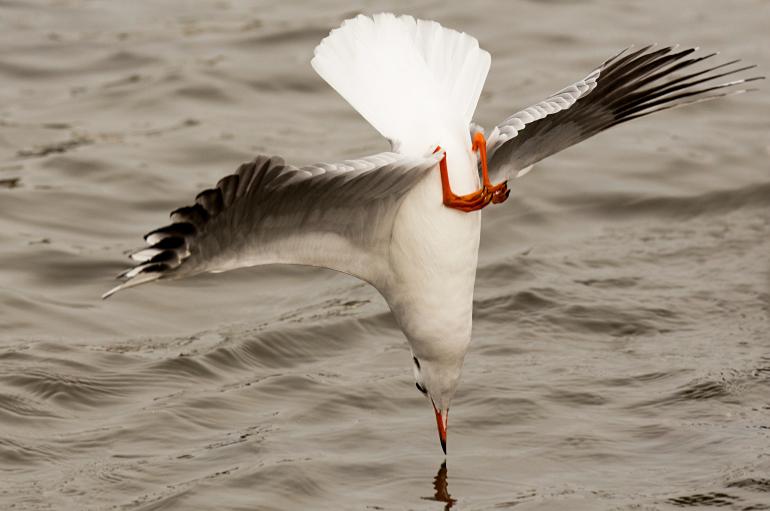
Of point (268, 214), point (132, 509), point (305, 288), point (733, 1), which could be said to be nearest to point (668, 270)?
point (305, 288)

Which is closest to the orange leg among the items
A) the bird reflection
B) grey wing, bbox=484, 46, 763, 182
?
grey wing, bbox=484, 46, 763, 182

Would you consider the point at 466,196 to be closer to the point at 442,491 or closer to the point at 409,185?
the point at 409,185

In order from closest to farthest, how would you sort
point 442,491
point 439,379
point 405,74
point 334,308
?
point 405,74 < point 439,379 < point 442,491 < point 334,308

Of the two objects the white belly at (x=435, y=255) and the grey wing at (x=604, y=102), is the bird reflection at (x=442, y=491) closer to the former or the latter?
the white belly at (x=435, y=255)

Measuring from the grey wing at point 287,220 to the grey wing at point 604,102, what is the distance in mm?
556

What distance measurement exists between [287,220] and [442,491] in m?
1.45

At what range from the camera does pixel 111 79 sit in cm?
944

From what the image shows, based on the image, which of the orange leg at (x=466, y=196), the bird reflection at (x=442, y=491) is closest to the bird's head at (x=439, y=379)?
the bird reflection at (x=442, y=491)

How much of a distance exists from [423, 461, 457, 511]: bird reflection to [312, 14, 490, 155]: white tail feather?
130 centimetres

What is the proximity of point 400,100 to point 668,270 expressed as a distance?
10.1 feet

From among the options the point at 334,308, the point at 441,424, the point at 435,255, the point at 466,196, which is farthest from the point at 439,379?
the point at 334,308

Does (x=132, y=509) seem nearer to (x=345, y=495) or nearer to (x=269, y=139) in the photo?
(x=345, y=495)

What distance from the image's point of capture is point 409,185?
429cm

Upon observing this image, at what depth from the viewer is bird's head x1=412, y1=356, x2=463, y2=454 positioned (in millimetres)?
4801
